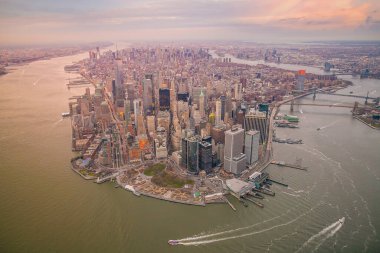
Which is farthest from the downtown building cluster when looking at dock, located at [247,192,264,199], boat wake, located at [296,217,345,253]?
boat wake, located at [296,217,345,253]

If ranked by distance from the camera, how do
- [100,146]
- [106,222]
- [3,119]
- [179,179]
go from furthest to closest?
[3,119], [100,146], [179,179], [106,222]

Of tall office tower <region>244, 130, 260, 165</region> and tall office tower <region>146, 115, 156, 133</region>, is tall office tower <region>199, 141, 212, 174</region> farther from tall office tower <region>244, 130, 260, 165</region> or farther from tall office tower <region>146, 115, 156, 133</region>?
tall office tower <region>146, 115, 156, 133</region>

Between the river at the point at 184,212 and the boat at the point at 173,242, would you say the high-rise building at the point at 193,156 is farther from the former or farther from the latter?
the boat at the point at 173,242

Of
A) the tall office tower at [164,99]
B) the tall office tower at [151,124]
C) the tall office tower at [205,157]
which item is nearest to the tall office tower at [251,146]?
the tall office tower at [205,157]

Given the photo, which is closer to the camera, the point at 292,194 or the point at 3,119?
the point at 292,194

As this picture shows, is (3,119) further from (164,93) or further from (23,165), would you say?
(164,93)

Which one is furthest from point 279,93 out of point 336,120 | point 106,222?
point 106,222
